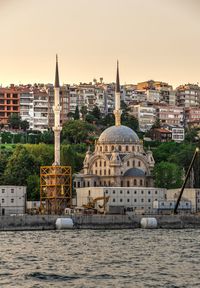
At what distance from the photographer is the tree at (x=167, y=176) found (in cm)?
9875

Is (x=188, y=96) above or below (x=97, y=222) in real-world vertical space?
above

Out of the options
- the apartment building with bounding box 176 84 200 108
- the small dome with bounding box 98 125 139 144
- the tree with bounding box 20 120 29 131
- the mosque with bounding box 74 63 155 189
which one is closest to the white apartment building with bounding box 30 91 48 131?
the tree with bounding box 20 120 29 131

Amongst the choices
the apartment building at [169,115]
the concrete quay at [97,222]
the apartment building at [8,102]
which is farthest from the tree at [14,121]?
the concrete quay at [97,222]

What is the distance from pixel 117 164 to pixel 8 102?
51.0 m

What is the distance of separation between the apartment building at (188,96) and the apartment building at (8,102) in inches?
1911

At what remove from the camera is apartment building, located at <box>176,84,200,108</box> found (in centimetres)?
18950

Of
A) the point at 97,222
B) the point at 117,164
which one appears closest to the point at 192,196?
the point at 117,164

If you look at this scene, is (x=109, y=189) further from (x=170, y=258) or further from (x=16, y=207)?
(x=170, y=258)

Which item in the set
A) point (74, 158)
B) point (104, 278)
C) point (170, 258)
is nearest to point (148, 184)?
point (74, 158)

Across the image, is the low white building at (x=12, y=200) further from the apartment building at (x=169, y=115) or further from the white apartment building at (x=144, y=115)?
the apartment building at (x=169, y=115)

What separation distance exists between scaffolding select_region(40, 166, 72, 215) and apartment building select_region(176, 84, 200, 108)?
10219 cm

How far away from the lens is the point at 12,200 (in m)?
85.6

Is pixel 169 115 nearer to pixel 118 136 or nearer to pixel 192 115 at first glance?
pixel 192 115

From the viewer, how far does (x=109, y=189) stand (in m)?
87.8
